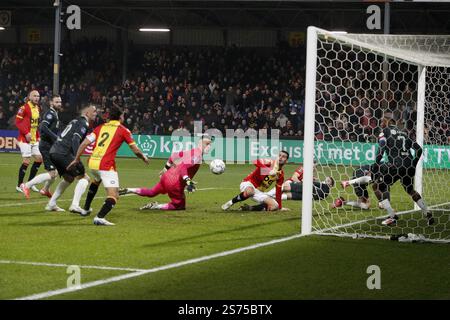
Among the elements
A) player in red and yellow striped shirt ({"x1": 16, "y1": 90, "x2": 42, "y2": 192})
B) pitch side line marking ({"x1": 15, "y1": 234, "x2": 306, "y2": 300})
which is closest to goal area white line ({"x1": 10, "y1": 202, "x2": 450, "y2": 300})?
pitch side line marking ({"x1": 15, "y1": 234, "x2": 306, "y2": 300})

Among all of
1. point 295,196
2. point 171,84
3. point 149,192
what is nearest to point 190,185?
point 149,192

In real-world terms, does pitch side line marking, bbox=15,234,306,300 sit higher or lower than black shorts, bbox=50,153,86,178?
lower

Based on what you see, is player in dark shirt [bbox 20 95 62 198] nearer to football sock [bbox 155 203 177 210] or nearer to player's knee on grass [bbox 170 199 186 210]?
football sock [bbox 155 203 177 210]

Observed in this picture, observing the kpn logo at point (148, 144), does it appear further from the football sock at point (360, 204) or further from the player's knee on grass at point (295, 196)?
the football sock at point (360, 204)

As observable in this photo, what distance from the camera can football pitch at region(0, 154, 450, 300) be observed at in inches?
293

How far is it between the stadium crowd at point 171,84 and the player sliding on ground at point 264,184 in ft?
61.8

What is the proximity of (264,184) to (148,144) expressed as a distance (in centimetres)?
2004

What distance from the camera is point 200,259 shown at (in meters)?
9.17

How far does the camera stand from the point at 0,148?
36594mm

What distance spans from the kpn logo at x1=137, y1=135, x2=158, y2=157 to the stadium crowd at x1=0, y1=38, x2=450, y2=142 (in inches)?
47.3
